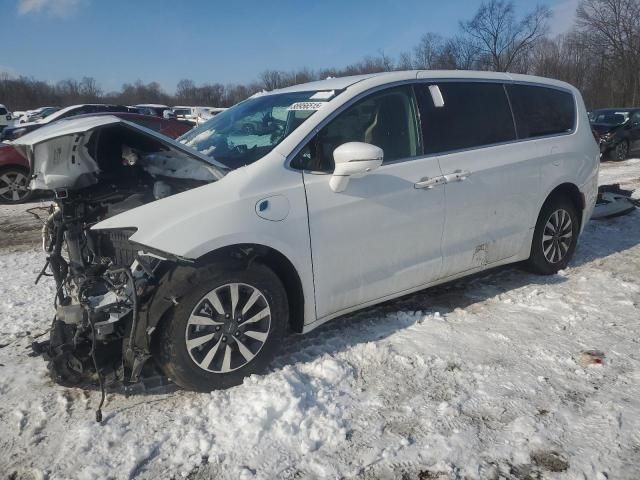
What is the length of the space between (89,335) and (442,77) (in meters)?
3.09

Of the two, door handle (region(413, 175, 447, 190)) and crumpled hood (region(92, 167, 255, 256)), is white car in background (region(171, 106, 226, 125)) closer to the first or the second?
door handle (region(413, 175, 447, 190))

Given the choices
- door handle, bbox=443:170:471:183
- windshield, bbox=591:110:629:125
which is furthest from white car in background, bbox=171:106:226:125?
door handle, bbox=443:170:471:183

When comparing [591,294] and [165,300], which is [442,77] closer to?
[591,294]

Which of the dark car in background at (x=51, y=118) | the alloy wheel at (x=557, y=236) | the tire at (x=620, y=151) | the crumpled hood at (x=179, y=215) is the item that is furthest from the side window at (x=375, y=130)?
the tire at (x=620, y=151)

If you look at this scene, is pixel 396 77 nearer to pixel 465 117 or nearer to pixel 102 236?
pixel 465 117

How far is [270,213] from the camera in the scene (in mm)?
3000

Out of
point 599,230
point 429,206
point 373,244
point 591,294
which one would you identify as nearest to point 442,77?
point 429,206

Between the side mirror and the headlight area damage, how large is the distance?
72 centimetres

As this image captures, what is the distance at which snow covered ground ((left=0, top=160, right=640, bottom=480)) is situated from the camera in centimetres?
244

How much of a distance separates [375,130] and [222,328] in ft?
5.55

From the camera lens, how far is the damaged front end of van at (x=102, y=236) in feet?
9.16

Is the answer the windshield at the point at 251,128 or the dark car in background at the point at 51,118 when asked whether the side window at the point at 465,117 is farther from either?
the dark car in background at the point at 51,118

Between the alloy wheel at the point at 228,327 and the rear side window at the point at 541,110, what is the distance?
2.82 metres

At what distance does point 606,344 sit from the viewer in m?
3.56
